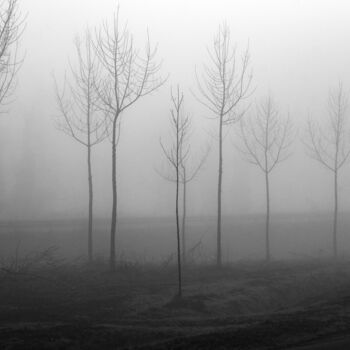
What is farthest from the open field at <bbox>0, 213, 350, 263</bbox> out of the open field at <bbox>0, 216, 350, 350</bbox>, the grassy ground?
the grassy ground

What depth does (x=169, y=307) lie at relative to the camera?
Answer: 13000 millimetres

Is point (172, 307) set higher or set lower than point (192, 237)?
lower

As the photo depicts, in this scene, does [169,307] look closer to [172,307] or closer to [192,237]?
[172,307]

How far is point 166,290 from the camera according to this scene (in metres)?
14.8

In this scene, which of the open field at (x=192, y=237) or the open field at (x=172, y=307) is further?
the open field at (x=192, y=237)

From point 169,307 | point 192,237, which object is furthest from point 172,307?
point 192,237

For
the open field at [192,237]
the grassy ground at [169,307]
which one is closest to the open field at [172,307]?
the grassy ground at [169,307]

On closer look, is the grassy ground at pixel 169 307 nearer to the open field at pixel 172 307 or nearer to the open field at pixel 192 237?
the open field at pixel 172 307

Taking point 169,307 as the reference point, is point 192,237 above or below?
above

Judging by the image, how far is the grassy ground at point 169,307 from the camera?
9.17 meters

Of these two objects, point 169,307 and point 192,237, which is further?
point 192,237

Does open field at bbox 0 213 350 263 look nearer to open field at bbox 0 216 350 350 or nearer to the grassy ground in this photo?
open field at bbox 0 216 350 350

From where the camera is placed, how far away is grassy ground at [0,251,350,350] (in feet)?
30.1

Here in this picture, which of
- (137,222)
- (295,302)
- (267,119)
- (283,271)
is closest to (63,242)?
(137,222)
